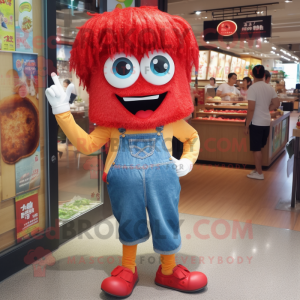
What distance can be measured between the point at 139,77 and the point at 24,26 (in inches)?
40.2

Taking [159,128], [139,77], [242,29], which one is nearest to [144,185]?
[159,128]

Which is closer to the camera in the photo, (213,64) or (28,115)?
(28,115)

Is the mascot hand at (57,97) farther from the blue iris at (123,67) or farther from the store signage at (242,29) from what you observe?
the store signage at (242,29)

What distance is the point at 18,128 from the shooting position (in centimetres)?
260

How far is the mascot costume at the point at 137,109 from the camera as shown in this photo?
2.10m

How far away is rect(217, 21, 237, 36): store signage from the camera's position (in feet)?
25.6

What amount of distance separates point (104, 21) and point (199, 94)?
505cm

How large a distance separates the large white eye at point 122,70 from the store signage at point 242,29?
20.3 feet

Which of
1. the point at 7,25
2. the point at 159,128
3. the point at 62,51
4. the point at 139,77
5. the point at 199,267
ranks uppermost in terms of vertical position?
the point at 7,25

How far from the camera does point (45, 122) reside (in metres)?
2.85

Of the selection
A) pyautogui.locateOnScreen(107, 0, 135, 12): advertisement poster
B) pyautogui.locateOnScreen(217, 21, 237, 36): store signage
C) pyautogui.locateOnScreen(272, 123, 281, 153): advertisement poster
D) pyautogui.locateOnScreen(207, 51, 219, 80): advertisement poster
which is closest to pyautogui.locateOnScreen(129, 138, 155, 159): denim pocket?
pyautogui.locateOnScreen(107, 0, 135, 12): advertisement poster

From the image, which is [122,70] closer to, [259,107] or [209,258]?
[209,258]

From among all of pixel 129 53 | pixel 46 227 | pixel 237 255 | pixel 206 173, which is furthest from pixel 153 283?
pixel 206 173

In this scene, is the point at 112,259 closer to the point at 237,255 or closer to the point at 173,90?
the point at 237,255
